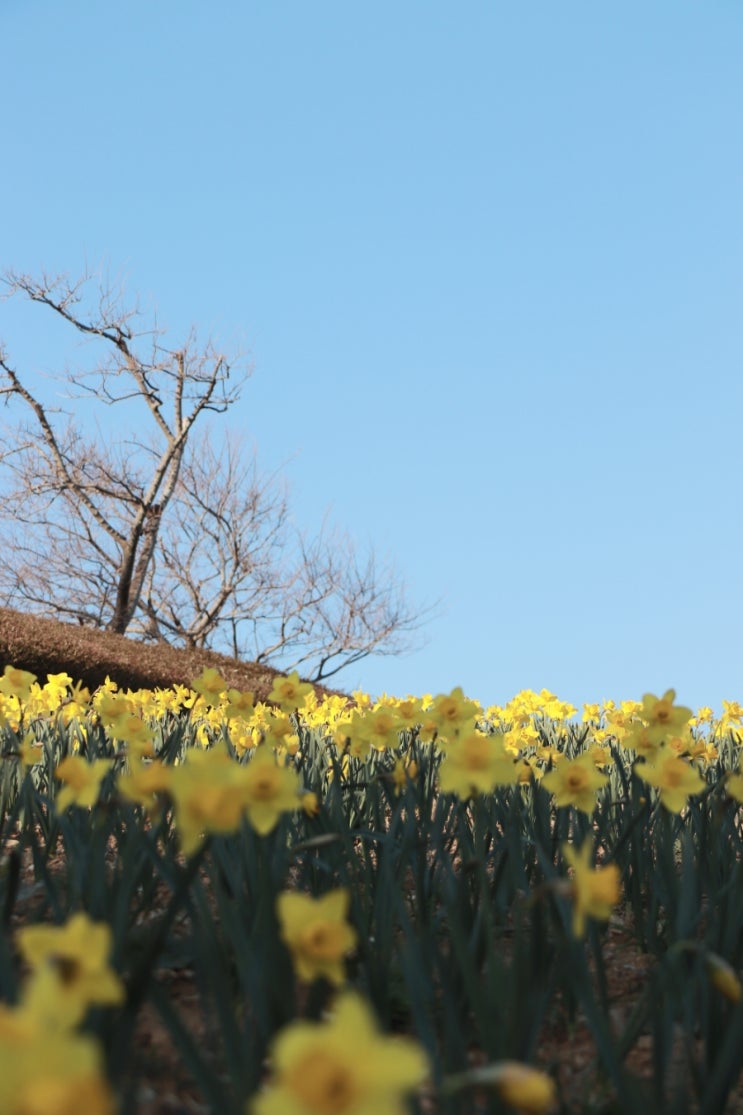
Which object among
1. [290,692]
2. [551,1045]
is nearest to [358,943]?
[551,1045]

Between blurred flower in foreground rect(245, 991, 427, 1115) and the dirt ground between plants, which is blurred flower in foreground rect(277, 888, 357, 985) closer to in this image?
blurred flower in foreground rect(245, 991, 427, 1115)

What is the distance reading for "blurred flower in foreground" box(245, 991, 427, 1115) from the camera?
74 cm

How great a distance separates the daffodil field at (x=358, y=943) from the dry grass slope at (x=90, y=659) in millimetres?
7409

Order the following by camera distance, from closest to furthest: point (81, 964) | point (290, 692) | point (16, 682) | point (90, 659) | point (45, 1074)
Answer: point (45, 1074)
point (81, 964)
point (290, 692)
point (16, 682)
point (90, 659)

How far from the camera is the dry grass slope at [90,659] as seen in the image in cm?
1044

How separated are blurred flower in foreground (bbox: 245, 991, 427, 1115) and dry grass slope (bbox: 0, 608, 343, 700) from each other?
9.89m

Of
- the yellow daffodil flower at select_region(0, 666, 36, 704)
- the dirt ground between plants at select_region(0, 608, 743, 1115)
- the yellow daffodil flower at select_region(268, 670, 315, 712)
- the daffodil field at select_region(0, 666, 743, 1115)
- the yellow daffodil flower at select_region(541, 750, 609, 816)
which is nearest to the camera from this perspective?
the daffodil field at select_region(0, 666, 743, 1115)

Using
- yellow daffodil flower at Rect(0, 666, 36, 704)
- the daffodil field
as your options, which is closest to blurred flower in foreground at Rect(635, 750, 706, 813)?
the daffodil field

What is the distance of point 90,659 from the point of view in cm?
1085

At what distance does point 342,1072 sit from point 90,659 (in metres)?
10.6

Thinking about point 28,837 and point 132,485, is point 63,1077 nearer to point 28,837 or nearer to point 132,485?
point 28,837

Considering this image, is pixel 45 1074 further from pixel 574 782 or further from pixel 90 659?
pixel 90 659

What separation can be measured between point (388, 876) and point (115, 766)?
1.30 meters

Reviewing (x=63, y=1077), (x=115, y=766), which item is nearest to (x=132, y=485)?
(x=115, y=766)
